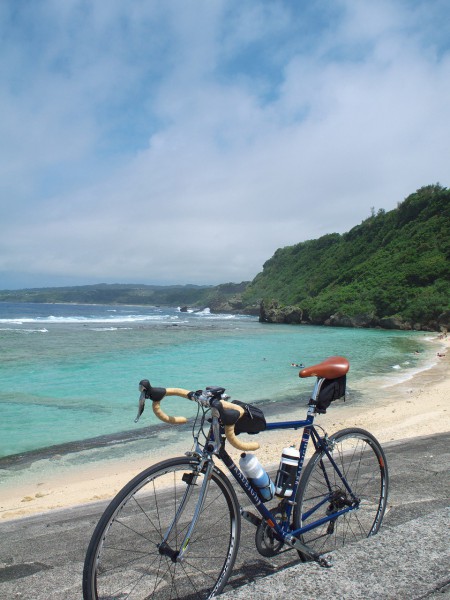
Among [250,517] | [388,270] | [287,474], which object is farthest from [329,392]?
[388,270]

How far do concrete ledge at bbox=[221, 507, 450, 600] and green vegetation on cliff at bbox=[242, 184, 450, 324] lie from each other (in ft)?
186

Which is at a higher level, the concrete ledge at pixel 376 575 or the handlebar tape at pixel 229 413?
the handlebar tape at pixel 229 413

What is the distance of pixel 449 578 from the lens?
92.1 inches

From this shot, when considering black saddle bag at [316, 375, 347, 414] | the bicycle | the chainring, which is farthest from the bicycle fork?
black saddle bag at [316, 375, 347, 414]

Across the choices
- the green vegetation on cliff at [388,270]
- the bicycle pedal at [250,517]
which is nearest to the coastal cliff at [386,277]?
the green vegetation on cliff at [388,270]

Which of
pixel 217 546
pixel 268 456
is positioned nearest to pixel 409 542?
pixel 217 546

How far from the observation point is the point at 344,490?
10.7 ft

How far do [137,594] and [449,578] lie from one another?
1.63 m

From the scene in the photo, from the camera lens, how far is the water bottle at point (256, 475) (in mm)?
2549

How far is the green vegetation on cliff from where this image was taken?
62750mm

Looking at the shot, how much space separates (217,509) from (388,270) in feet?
256

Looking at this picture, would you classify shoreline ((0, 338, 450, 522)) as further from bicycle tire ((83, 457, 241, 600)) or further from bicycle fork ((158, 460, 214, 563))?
bicycle fork ((158, 460, 214, 563))

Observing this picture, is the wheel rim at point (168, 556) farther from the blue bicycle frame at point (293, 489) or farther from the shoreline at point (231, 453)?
the shoreline at point (231, 453)

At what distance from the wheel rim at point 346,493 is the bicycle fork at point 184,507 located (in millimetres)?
682
